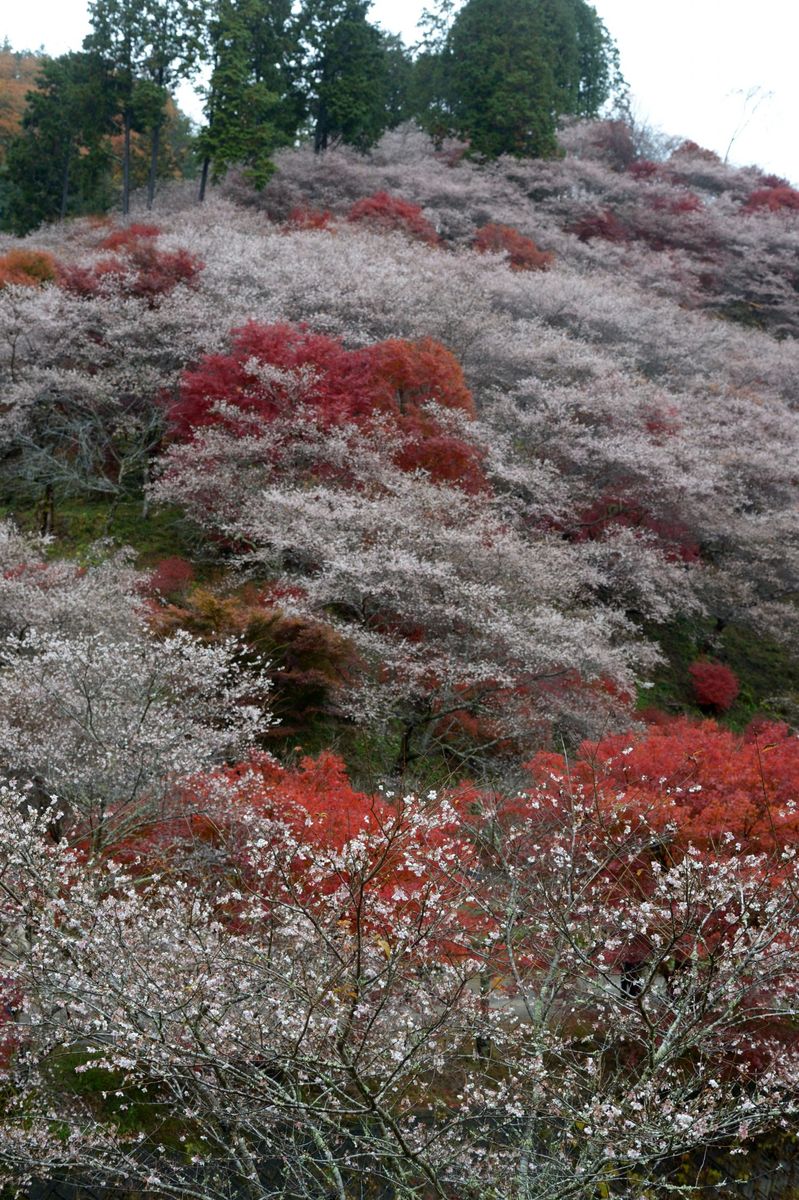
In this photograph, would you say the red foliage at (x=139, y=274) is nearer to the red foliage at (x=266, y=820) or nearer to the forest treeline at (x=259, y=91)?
the forest treeline at (x=259, y=91)

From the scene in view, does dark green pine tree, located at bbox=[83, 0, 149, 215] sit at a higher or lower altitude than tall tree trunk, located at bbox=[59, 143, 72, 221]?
higher

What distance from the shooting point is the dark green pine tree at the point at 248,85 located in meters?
30.3

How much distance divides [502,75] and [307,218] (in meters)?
12.6

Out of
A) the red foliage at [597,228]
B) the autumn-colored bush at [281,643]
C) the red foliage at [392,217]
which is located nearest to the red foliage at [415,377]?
the autumn-colored bush at [281,643]

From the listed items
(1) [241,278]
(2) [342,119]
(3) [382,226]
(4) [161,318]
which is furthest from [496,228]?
(4) [161,318]

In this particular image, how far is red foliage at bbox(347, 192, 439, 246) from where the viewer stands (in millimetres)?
30250

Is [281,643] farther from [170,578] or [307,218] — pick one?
[307,218]

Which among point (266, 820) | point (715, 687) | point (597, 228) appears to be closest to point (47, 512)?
point (266, 820)

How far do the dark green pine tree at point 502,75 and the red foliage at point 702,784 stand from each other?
33674 mm

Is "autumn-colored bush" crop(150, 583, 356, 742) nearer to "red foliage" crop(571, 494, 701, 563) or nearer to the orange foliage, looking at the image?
"red foliage" crop(571, 494, 701, 563)

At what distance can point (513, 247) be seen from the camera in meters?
31.3

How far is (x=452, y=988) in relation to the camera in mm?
6117

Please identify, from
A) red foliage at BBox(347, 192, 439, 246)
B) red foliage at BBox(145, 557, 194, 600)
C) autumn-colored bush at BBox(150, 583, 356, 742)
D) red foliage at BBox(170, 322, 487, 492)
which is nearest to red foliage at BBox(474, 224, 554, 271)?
red foliage at BBox(347, 192, 439, 246)

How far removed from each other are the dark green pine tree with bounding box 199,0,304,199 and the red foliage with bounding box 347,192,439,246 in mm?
4117
